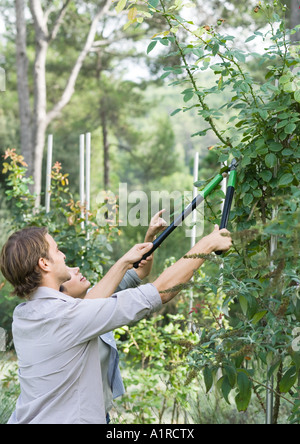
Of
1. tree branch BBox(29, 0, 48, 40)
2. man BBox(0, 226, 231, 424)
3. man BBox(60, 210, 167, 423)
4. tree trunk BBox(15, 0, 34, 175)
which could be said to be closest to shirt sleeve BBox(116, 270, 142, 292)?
man BBox(60, 210, 167, 423)

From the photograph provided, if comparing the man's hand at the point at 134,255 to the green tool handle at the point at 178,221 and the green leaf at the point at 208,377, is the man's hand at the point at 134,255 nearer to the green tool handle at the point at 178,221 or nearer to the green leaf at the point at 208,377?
the green tool handle at the point at 178,221

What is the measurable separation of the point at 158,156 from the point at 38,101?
4.93 metres

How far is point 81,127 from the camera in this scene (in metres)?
12.0

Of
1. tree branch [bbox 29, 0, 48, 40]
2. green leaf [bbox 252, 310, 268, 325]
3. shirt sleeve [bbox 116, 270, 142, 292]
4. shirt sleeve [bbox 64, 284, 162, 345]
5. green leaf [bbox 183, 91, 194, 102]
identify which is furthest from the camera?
tree branch [bbox 29, 0, 48, 40]

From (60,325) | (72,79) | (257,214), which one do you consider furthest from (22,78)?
(60,325)

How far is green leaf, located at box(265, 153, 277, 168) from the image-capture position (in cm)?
178

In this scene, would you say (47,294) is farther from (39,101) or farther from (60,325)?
(39,101)

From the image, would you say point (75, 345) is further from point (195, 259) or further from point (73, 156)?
point (73, 156)

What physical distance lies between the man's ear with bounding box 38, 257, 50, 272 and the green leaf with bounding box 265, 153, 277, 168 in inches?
28.3

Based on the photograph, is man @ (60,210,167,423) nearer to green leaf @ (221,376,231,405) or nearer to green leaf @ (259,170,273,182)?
green leaf @ (221,376,231,405)

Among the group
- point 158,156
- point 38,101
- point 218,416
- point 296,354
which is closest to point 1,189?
point 38,101

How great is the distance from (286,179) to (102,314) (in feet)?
2.29

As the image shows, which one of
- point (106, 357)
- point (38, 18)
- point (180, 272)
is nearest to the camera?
point (180, 272)

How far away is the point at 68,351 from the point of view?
1508 millimetres
